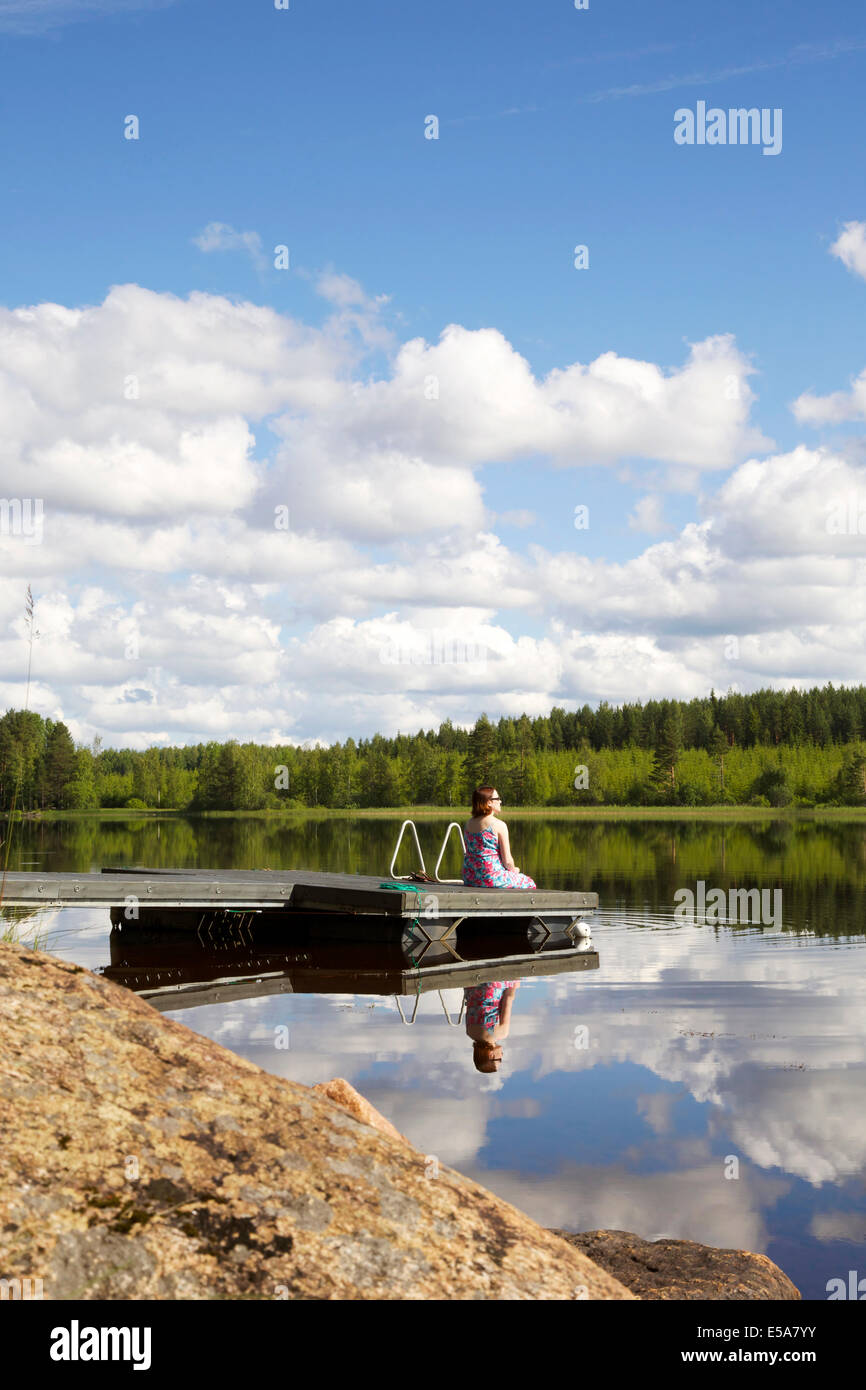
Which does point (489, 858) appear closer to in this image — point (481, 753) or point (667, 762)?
point (481, 753)

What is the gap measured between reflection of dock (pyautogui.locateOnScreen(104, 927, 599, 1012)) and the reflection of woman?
1.54 ft

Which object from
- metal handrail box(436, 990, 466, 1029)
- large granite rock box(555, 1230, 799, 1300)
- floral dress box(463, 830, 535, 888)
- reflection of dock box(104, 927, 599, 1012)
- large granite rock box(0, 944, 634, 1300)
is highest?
large granite rock box(0, 944, 634, 1300)

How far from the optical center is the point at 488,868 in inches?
691

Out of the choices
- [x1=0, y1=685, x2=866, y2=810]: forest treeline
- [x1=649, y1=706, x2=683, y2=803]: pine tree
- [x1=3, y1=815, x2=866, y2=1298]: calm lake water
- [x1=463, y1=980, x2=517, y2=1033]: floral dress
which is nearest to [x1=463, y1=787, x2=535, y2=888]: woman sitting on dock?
[x1=3, y1=815, x2=866, y2=1298]: calm lake water

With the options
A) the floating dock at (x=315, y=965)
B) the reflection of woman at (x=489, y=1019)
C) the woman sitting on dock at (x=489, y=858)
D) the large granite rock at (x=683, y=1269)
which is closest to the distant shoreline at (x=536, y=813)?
the floating dock at (x=315, y=965)

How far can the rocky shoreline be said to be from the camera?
3.01 metres

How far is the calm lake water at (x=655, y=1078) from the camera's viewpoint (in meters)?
6.45

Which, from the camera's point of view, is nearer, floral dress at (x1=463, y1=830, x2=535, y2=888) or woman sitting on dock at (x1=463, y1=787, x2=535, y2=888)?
woman sitting on dock at (x1=463, y1=787, x2=535, y2=888)

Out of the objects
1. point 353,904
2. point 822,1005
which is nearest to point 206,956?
point 353,904

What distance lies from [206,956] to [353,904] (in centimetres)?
241

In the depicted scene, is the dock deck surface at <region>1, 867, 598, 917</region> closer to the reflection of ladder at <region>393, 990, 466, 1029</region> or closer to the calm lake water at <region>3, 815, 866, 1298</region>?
the calm lake water at <region>3, 815, 866, 1298</region>

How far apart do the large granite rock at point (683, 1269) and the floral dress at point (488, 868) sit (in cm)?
1195
